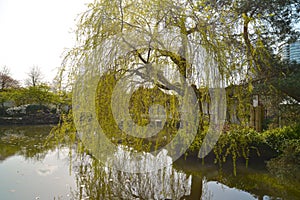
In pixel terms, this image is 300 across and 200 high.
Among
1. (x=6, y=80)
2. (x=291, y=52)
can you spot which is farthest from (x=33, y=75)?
(x=291, y=52)

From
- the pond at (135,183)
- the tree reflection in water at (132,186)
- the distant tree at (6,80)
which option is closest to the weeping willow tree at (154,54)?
the pond at (135,183)

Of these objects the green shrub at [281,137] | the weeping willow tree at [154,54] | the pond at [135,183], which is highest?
the weeping willow tree at [154,54]

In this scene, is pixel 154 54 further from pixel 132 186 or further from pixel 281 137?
pixel 281 137

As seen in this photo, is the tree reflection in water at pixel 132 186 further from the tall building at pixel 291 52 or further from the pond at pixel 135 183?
the tall building at pixel 291 52

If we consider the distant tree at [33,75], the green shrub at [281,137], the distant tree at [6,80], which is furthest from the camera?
the distant tree at [33,75]

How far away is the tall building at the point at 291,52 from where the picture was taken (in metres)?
4.46

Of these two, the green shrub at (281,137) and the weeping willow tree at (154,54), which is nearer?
the weeping willow tree at (154,54)

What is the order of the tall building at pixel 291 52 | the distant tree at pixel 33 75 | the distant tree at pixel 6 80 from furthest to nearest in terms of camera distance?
the distant tree at pixel 33 75 < the distant tree at pixel 6 80 < the tall building at pixel 291 52

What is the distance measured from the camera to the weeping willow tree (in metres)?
1.81

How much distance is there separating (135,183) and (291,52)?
356 centimetres

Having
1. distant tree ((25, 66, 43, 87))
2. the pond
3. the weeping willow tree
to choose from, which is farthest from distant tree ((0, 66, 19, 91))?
the weeping willow tree

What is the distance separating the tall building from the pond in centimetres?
203

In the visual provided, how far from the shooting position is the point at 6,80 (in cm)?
1537

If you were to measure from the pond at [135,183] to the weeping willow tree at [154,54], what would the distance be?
2.07 ft
